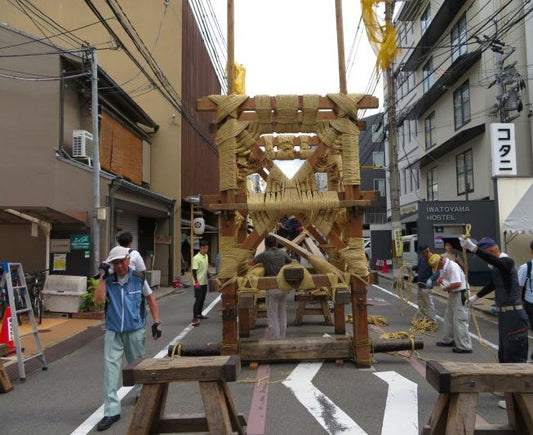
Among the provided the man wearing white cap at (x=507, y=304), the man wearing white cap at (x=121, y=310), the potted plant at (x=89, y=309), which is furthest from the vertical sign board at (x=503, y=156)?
the man wearing white cap at (x=121, y=310)

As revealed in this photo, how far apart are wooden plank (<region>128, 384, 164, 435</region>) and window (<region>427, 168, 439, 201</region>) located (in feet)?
80.1

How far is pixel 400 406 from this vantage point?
15.8ft

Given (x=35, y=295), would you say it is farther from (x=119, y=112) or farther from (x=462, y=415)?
(x=462, y=415)

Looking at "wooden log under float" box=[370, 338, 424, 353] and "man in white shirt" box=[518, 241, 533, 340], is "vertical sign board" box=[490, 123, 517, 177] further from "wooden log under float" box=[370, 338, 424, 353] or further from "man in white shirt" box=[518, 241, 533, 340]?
"wooden log under float" box=[370, 338, 424, 353]

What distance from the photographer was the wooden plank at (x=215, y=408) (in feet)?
A: 10.1

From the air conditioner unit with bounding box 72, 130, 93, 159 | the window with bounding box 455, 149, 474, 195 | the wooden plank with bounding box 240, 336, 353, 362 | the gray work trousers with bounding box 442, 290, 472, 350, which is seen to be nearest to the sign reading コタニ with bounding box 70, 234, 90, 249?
the air conditioner unit with bounding box 72, 130, 93, 159

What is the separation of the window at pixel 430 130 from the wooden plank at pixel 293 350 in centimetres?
2093

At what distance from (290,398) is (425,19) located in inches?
1028

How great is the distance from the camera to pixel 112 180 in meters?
13.8

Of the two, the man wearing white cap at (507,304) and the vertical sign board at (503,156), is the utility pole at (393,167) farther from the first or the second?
the man wearing white cap at (507,304)

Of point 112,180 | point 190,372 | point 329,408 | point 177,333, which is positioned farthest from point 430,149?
point 190,372

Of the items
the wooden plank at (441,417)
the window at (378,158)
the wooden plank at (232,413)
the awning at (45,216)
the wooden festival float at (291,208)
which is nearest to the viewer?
the wooden plank at (441,417)

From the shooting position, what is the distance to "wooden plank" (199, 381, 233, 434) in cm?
307

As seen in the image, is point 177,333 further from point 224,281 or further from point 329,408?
point 329,408
